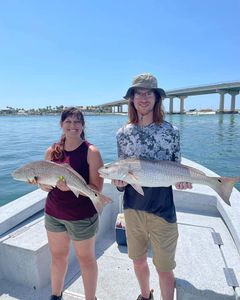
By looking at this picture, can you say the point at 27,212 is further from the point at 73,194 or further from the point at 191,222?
the point at 191,222

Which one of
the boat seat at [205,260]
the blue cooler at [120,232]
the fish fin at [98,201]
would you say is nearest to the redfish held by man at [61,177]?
the fish fin at [98,201]

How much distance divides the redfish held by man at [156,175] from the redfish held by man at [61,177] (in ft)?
0.58

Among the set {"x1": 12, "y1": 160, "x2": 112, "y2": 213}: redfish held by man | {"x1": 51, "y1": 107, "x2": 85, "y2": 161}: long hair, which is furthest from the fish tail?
{"x1": 51, "y1": 107, "x2": 85, "y2": 161}: long hair

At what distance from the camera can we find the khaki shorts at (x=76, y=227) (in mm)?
2234

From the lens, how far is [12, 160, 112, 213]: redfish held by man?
84.8 inches

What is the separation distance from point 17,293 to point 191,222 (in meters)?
2.21

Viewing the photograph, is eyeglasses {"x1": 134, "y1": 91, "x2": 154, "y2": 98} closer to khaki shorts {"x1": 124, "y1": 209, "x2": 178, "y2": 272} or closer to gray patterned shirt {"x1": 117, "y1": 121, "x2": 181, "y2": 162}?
gray patterned shirt {"x1": 117, "y1": 121, "x2": 181, "y2": 162}

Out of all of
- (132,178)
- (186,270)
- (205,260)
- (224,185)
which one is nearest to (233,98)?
(205,260)

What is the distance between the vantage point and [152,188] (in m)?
2.22

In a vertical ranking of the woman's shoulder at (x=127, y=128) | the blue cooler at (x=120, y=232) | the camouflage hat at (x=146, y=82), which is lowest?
the blue cooler at (x=120, y=232)

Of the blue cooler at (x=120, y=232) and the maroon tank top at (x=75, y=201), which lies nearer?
the maroon tank top at (x=75, y=201)

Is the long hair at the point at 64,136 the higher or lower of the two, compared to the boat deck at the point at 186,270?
higher

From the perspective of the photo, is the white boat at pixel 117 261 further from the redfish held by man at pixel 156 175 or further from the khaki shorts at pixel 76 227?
the redfish held by man at pixel 156 175

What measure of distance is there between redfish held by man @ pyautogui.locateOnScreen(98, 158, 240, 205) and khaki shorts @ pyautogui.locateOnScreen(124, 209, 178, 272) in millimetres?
279
